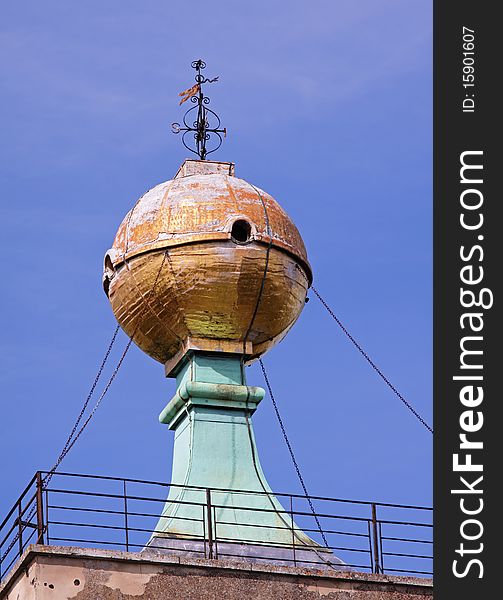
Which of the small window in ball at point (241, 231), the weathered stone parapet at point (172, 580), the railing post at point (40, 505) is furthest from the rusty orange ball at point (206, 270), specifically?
the weathered stone parapet at point (172, 580)

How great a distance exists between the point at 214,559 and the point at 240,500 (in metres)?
2.75

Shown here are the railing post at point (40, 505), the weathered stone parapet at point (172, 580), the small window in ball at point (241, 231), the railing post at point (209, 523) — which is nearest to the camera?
the weathered stone parapet at point (172, 580)

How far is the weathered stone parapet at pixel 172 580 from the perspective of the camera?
22672 mm

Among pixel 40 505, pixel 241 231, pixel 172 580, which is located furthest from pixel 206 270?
pixel 172 580

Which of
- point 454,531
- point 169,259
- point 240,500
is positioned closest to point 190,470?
point 240,500

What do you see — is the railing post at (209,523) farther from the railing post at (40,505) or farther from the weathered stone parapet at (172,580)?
the railing post at (40,505)

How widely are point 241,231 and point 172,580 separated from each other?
20.3 feet

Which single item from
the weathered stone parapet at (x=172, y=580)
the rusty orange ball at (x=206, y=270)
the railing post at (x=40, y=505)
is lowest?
the weathered stone parapet at (x=172, y=580)

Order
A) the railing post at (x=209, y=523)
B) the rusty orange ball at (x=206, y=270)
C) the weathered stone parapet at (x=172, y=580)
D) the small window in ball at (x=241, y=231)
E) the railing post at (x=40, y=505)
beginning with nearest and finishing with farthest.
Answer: the weathered stone parapet at (x=172, y=580) → the railing post at (x=40, y=505) → the railing post at (x=209, y=523) → the rusty orange ball at (x=206, y=270) → the small window in ball at (x=241, y=231)

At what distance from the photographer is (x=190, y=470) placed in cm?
2666

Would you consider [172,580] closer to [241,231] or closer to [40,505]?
[40,505]

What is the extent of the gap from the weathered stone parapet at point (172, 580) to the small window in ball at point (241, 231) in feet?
18.4

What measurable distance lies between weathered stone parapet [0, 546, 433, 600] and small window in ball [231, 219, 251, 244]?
5610 mm

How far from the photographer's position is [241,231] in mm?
27203
